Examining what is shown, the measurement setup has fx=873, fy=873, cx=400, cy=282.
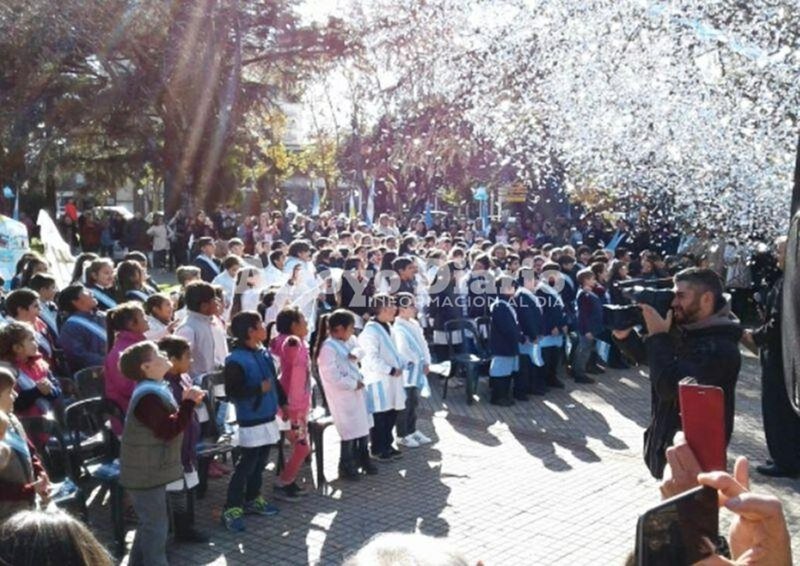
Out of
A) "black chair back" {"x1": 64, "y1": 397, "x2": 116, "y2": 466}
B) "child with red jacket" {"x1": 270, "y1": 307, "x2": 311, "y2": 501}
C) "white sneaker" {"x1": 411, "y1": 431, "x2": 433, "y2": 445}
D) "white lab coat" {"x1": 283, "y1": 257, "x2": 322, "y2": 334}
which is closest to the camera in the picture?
"black chair back" {"x1": 64, "y1": 397, "x2": 116, "y2": 466}

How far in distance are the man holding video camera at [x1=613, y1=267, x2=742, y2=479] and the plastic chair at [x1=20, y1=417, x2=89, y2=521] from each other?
357cm

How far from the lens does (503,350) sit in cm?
1060

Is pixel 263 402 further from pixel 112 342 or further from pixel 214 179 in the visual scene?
pixel 214 179

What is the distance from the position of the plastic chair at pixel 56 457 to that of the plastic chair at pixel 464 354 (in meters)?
5.61

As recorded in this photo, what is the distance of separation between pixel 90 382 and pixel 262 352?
5.52 ft

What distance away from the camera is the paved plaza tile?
6.23 m

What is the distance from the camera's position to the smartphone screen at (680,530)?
1921mm

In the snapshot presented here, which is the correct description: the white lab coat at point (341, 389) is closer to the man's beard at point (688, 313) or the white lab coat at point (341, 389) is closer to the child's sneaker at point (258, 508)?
the child's sneaker at point (258, 508)

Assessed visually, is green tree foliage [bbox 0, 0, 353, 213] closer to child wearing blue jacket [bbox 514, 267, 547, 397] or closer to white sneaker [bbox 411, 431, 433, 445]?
child wearing blue jacket [bbox 514, 267, 547, 397]

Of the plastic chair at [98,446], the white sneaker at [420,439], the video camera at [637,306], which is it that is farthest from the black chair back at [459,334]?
the video camera at [637,306]

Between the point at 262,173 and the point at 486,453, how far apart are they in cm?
2927

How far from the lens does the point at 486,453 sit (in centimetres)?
865

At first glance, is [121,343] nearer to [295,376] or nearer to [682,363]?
[295,376]

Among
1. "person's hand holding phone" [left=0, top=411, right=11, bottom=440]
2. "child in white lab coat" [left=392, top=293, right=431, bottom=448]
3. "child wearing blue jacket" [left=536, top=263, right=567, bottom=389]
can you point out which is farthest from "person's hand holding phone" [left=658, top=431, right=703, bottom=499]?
"child wearing blue jacket" [left=536, top=263, right=567, bottom=389]
